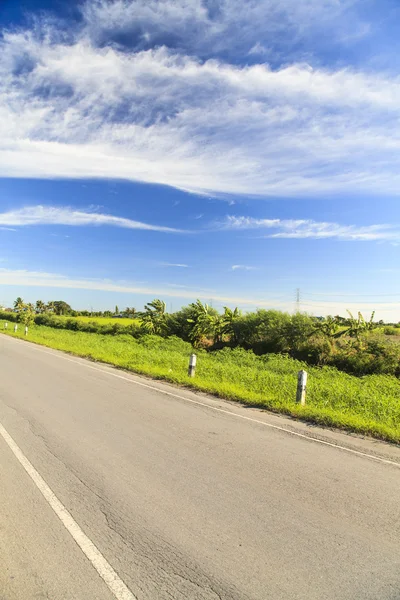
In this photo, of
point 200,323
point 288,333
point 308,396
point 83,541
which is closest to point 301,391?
point 308,396

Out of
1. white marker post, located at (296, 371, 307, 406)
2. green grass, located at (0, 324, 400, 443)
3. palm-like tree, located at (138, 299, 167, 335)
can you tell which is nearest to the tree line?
palm-like tree, located at (138, 299, 167, 335)

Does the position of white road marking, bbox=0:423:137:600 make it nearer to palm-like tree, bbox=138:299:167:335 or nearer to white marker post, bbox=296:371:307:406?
white marker post, bbox=296:371:307:406

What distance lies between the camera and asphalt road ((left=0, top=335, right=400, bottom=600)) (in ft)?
9.81

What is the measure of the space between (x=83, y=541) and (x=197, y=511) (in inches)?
46.5

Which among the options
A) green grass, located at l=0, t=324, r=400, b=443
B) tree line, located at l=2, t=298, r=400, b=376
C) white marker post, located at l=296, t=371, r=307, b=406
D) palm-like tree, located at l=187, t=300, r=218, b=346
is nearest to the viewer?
green grass, located at l=0, t=324, r=400, b=443

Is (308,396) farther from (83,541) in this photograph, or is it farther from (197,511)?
(83,541)

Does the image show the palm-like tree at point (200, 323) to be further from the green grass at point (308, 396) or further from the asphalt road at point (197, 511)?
the asphalt road at point (197, 511)

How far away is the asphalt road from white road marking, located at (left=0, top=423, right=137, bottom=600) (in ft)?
0.08

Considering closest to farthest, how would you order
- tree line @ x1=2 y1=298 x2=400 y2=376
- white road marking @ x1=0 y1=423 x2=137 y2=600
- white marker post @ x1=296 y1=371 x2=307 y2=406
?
white road marking @ x1=0 y1=423 x2=137 y2=600
white marker post @ x1=296 y1=371 x2=307 y2=406
tree line @ x1=2 y1=298 x2=400 y2=376

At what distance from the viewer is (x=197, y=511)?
13.3ft

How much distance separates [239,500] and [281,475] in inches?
39.0

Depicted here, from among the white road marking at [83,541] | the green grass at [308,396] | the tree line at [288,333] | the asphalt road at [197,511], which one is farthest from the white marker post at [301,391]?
the tree line at [288,333]

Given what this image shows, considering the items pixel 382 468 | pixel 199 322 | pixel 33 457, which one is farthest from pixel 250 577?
pixel 199 322

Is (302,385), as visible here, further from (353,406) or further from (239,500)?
(239,500)
